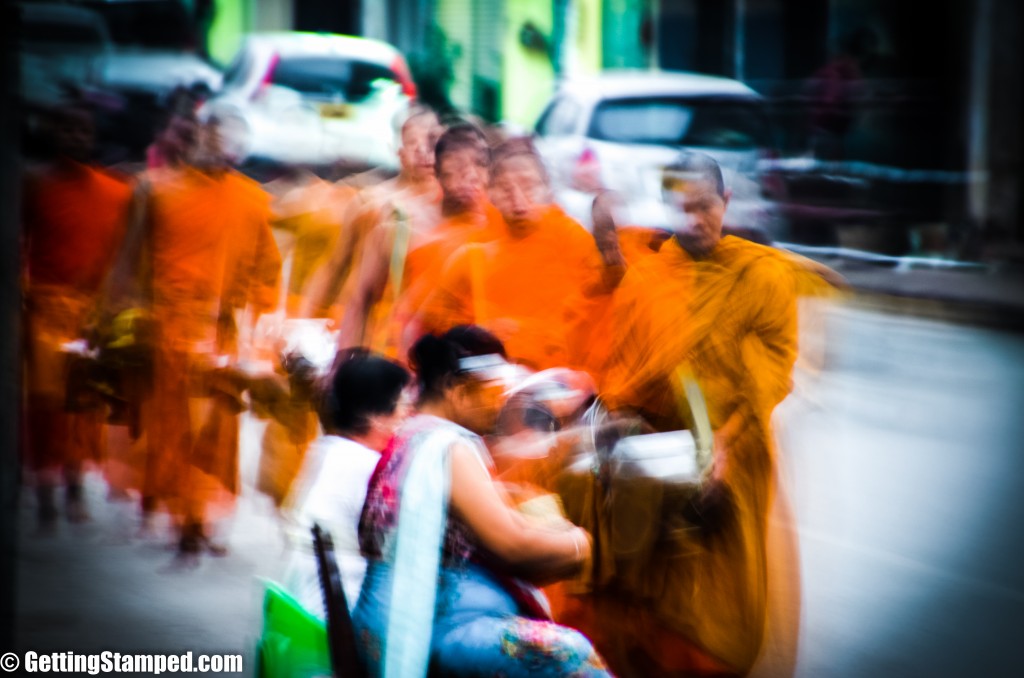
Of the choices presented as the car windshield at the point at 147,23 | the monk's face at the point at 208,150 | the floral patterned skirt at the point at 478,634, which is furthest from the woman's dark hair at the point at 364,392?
the car windshield at the point at 147,23

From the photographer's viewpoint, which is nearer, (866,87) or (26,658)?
(26,658)

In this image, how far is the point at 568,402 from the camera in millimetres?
4230

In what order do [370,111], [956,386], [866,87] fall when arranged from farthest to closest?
[866,87], [370,111], [956,386]

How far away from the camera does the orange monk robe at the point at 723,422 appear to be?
4.18 meters

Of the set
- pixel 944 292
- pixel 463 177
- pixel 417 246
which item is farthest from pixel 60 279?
pixel 944 292

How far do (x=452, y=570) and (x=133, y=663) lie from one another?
1964mm

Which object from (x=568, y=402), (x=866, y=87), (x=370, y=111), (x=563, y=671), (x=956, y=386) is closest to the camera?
(x=563, y=671)

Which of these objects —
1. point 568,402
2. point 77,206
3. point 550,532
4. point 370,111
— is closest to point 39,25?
point 370,111

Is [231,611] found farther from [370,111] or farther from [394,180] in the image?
[370,111]

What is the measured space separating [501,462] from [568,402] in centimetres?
36

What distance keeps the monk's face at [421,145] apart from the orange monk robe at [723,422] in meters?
1.78

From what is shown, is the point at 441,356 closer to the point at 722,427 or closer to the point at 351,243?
the point at 722,427

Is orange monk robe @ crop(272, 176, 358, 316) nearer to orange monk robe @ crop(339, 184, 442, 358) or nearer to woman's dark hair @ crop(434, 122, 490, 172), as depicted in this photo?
orange monk robe @ crop(339, 184, 442, 358)

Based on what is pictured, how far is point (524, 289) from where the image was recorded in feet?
16.8
